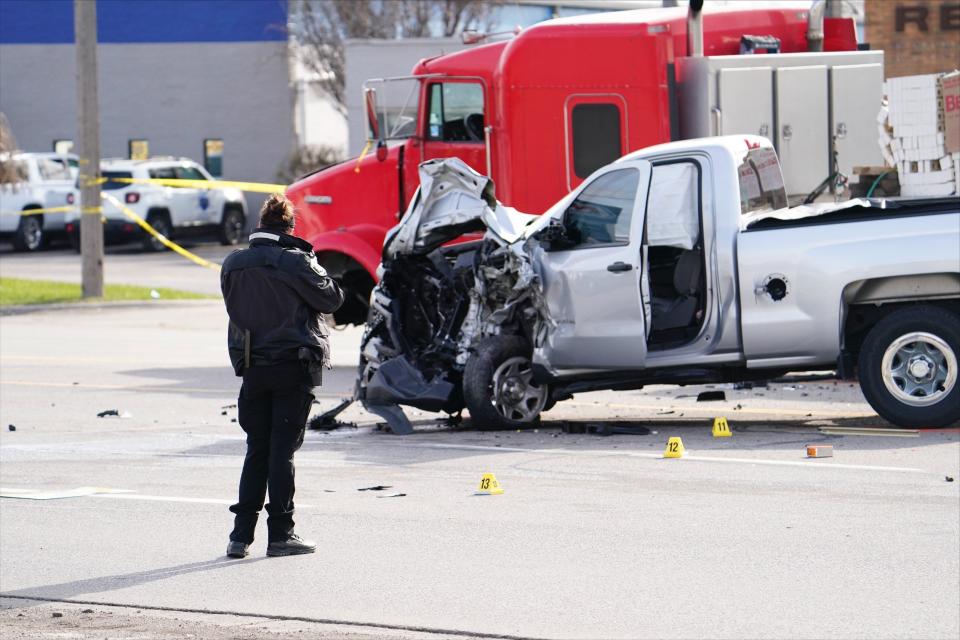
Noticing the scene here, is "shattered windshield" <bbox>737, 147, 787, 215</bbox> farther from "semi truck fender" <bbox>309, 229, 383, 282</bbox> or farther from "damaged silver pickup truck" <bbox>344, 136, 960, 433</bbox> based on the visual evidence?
"semi truck fender" <bbox>309, 229, 383, 282</bbox>

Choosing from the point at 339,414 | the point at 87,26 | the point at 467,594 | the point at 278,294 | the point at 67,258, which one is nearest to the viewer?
the point at 467,594

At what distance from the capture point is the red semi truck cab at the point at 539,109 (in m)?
15.2

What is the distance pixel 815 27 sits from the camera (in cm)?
1622

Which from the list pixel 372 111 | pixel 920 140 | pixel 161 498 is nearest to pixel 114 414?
pixel 161 498

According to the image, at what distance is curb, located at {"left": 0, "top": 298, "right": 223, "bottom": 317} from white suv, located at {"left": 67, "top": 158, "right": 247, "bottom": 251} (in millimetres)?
10188

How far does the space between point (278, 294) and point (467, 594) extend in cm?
175

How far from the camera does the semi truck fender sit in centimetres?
1584

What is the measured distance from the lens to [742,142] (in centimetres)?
1191

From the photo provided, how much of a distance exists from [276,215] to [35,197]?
2930cm

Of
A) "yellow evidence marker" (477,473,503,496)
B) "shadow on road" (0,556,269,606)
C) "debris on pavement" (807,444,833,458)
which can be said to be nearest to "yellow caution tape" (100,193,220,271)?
"debris on pavement" (807,444,833,458)

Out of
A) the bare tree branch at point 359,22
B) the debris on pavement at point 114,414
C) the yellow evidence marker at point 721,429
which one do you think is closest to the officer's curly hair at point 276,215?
the yellow evidence marker at point 721,429

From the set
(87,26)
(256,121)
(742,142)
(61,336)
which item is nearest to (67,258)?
(256,121)

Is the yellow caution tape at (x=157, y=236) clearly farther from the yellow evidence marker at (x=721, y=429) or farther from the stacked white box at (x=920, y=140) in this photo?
the yellow evidence marker at (x=721, y=429)

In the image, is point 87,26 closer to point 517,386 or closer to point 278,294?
point 517,386
